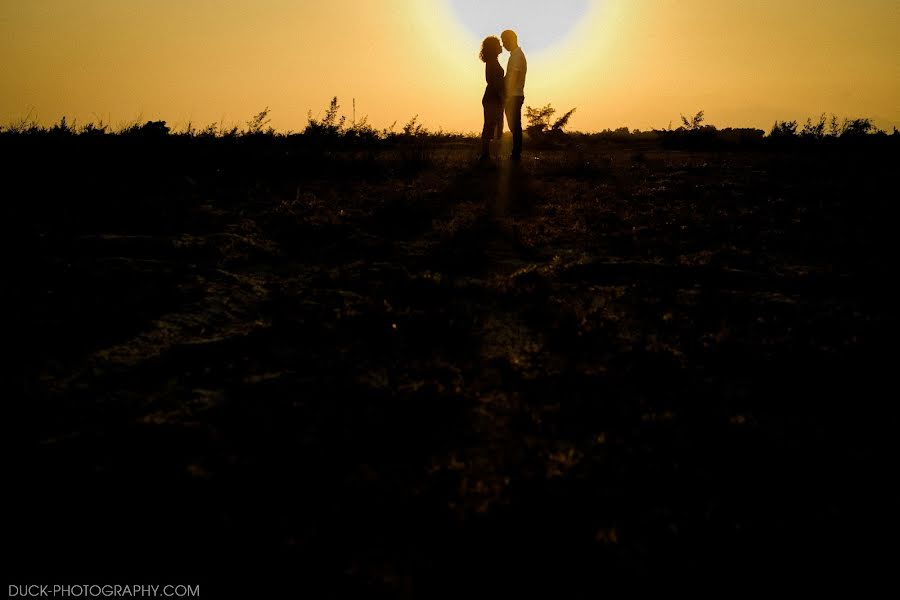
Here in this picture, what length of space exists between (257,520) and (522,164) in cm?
857

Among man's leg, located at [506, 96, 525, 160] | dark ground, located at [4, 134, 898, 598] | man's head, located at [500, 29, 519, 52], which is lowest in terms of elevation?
dark ground, located at [4, 134, 898, 598]

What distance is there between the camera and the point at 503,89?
961cm

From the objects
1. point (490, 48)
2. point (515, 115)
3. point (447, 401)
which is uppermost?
point (490, 48)

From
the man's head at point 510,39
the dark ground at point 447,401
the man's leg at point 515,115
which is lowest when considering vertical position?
the dark ground at point 447,401

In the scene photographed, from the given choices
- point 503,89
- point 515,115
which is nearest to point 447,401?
point 515,115

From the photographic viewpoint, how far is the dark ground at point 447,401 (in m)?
1.91

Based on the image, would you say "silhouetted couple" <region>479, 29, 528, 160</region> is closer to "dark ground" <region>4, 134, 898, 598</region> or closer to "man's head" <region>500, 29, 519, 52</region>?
"man's head" <region>500, 29, 519, 52</region>

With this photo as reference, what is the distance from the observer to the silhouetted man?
340 inches

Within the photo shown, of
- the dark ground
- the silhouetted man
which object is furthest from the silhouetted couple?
the dark ground

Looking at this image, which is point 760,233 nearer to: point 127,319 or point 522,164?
point 522,164

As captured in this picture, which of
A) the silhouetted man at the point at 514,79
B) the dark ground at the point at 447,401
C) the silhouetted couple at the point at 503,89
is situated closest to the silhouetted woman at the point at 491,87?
the silhouetted couple at the point at 503,89

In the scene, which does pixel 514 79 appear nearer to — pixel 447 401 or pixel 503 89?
pixel 503 89

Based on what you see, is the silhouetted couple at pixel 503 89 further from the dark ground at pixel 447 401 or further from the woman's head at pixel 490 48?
the dark ground at pixel 447 401

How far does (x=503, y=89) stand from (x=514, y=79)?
911mm
